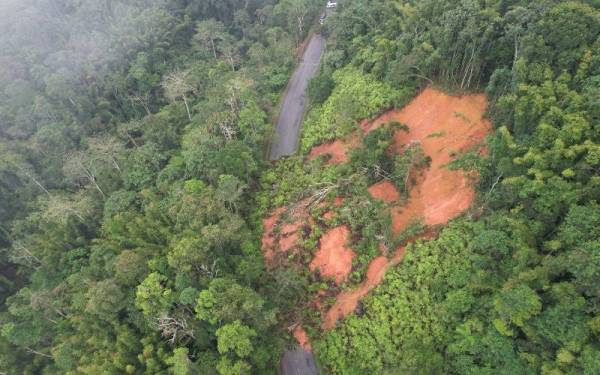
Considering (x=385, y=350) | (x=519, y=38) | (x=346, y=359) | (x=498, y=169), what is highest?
(x=519, y=38)

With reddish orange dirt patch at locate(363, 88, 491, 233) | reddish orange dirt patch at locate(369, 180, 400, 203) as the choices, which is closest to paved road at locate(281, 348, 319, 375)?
reddish orange dirt patch at locate(363, 88, 491, 233)

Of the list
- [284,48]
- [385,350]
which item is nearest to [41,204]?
[284,48]

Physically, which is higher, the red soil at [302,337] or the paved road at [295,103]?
the paved road at [295,103]

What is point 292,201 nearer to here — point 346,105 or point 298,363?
point 346,105

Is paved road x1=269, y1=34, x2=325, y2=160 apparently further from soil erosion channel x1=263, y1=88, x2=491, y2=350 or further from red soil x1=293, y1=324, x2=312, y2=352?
red soil x1=293, y1=324, x2=312, y2=352

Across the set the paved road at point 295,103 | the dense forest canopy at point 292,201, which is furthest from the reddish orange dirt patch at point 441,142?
the paved road at point 295,103

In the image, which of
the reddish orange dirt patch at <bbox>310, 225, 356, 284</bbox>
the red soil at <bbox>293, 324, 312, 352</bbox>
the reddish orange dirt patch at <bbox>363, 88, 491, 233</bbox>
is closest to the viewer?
the reddish orange dirt patch at <bbox>363, 88, 491, 233</bbox>

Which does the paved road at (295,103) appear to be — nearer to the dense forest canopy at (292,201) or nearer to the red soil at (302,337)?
the dense forest canopy at (292,201)

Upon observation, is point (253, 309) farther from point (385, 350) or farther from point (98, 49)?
point (98, 49)
